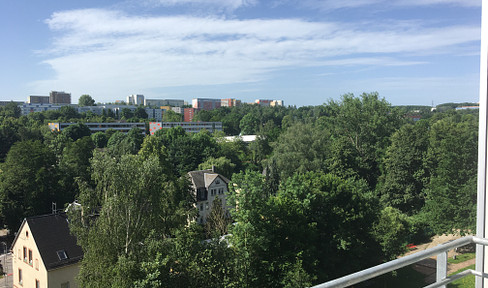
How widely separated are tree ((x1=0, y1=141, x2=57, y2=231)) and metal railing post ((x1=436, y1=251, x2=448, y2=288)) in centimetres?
2698

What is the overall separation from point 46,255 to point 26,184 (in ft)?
44.0

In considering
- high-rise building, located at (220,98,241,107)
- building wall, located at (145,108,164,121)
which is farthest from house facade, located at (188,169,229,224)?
high-rise building, located at (220,98,241,107)

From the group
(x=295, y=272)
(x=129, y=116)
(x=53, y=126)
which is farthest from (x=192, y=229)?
(x=129, y=116)

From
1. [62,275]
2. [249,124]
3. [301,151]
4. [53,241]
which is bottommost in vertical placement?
[62,275]

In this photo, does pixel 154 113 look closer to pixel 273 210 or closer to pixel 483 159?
pixel 273 210

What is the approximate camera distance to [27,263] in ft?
47.5

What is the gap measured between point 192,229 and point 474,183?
349 inches

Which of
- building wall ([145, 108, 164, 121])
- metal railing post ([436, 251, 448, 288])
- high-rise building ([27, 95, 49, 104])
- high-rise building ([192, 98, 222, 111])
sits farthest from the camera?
high-rise building ([192, 98, 222, 111])

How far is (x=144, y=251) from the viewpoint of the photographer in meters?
9.85

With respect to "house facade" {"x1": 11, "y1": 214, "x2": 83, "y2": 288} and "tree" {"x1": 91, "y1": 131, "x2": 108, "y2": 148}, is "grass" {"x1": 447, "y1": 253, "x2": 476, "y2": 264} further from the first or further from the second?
"tree" {"x1": 91, "y1": 131, "x2": 108, "y2": 148}

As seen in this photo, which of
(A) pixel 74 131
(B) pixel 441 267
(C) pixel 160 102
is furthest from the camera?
(C) pixel 160 102

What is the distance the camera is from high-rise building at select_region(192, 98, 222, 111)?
6156 inches

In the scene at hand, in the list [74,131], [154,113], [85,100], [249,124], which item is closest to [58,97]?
[85,100]

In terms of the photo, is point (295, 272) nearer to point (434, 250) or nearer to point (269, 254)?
point (269, 254)
